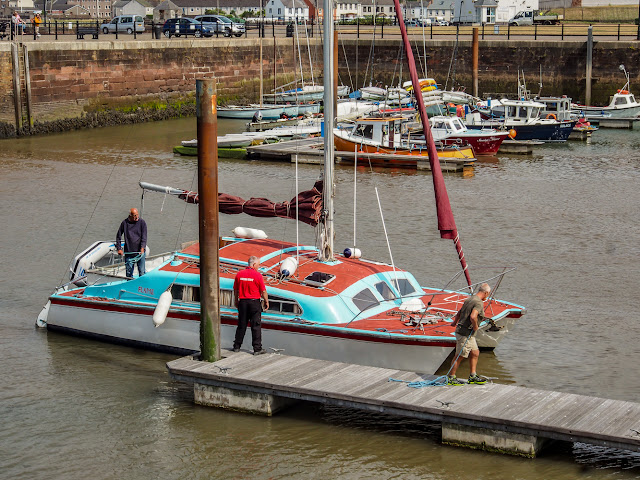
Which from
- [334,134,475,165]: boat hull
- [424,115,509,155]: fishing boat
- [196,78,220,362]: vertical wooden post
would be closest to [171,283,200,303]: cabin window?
[196,78,220,362]: vertical wooden post

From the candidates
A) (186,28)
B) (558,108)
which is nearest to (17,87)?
(186,28)

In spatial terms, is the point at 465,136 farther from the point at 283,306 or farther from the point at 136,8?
the point at 136,8

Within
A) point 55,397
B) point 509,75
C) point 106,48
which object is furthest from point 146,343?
point 509,75

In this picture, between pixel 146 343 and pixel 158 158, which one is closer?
pixel 146 343

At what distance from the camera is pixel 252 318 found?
13.4 meters

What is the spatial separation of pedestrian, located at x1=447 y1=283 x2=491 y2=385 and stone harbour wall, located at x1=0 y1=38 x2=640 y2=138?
29.7 meters

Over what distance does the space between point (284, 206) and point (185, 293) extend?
7.10 ft

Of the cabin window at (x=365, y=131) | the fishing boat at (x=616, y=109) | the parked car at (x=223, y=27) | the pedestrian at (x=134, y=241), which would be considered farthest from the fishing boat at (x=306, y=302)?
the parked car at (x=223, y=27)

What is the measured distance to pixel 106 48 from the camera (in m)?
43.4

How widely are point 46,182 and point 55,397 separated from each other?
17.4m

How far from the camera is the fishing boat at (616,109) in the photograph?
45000 mm

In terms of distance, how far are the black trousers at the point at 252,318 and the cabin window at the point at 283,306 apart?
539mm

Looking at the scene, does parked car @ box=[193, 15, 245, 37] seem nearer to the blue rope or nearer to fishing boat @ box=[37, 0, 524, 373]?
fishing boat @ box=[37, 0, 524, 373]

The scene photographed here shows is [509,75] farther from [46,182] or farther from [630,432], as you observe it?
[630,432]
